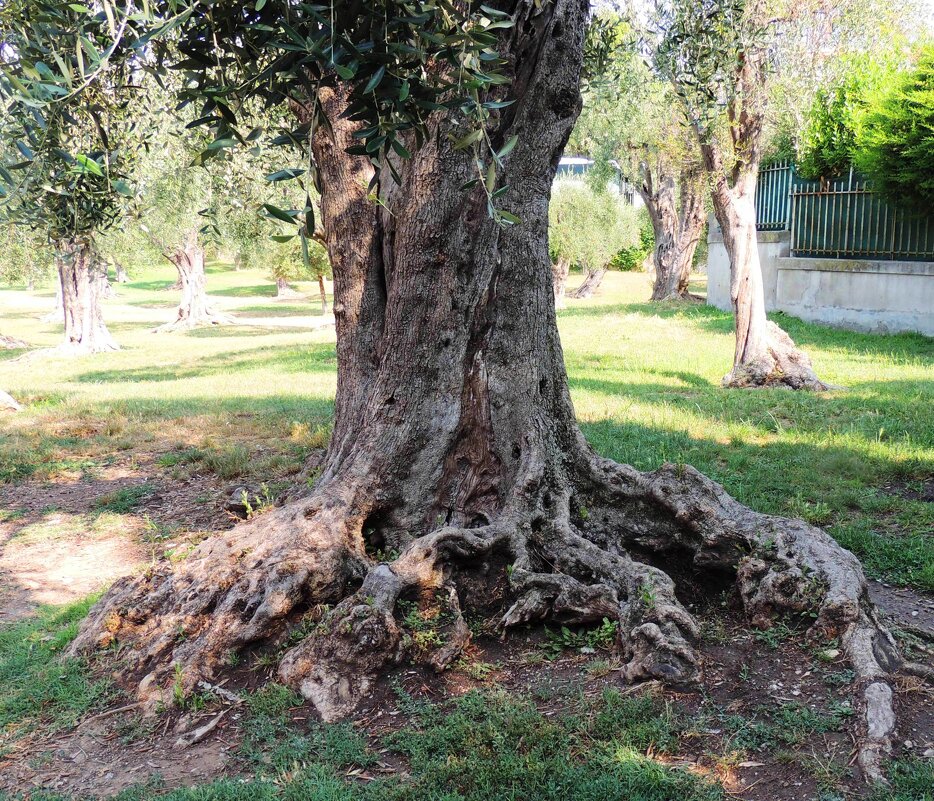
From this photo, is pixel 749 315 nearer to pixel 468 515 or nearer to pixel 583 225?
pixel 468 515

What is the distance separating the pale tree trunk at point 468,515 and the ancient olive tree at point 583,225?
2940 cm

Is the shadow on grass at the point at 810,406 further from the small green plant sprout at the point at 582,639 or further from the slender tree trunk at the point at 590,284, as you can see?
the slender tree trunk at the point at 590,284

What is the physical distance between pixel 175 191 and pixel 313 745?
17.1 meters

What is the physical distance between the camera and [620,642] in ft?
14.5

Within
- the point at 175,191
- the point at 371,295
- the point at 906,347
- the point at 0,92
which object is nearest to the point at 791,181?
the point at 906,347

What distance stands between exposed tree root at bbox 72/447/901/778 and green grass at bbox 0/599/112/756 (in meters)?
0.21

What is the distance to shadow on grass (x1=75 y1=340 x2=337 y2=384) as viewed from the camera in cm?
1752

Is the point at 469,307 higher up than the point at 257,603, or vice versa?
the point at 469,307

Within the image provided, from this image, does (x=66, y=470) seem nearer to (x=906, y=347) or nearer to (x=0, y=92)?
(x=0, y=92)

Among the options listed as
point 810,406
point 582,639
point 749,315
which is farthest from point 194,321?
point 582,639

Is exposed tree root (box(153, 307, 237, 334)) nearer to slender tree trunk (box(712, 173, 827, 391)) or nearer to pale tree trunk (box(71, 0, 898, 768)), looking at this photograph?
slender tree trunk (box(712, 173, 827, 391))

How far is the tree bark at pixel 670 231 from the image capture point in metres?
26.7

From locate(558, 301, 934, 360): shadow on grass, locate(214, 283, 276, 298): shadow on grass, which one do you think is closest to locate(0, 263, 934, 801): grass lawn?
locate(558, 301, 934, 360): shadow on grass

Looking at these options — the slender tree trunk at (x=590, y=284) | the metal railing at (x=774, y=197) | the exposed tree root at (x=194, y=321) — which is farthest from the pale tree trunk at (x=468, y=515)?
the slender tree trunk at (x=590, y=284)
